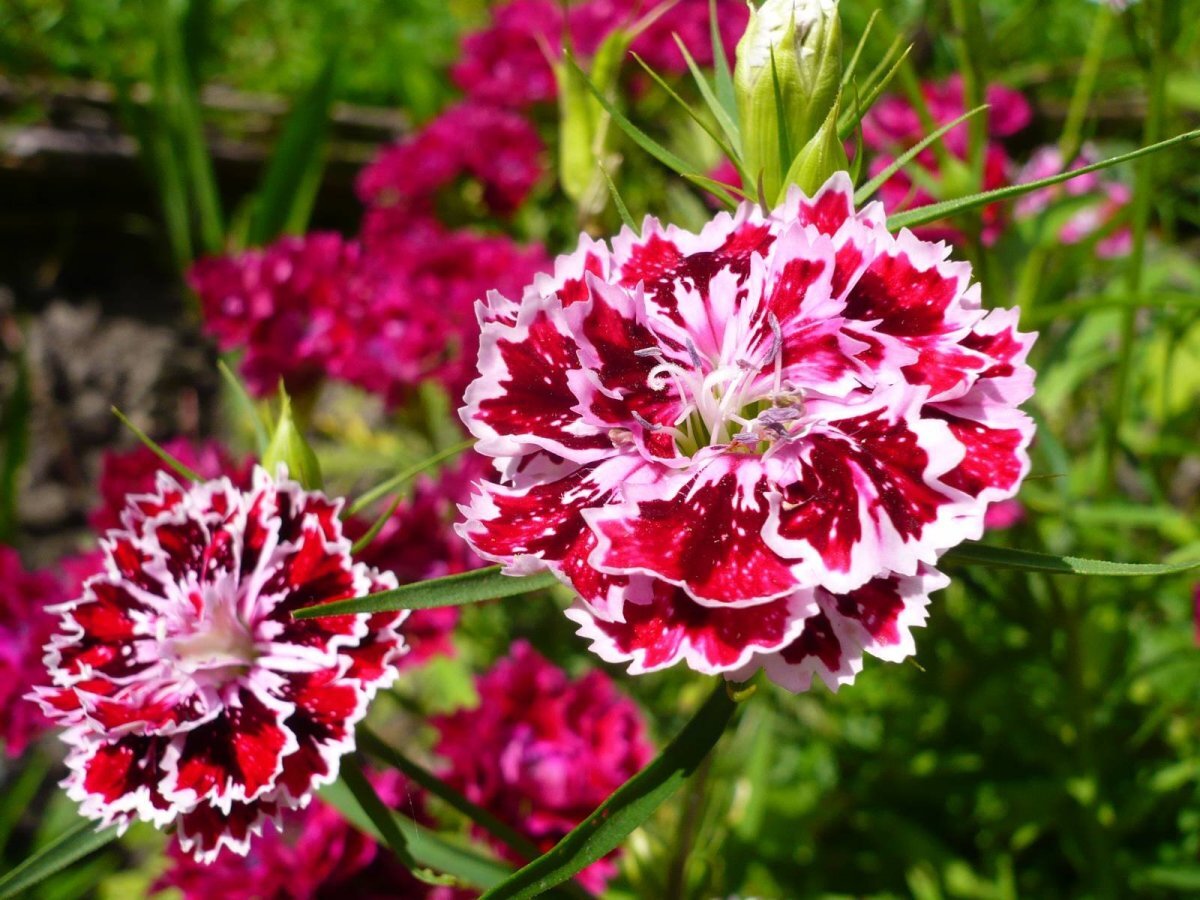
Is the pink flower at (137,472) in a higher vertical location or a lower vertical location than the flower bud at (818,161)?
lower

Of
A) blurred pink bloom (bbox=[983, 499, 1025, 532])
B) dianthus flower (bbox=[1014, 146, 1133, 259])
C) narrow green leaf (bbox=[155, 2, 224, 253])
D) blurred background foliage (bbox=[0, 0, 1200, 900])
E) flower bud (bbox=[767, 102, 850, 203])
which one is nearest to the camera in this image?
flower bud (bbox=[767, 102, 850, 203])

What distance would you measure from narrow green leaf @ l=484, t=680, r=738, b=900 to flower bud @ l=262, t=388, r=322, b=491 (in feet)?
1.13

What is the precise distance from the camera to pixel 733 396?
2.13 feet

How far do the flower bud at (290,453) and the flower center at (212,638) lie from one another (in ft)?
0.35

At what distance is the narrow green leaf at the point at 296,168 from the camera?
2.22m

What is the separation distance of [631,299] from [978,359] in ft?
0.66

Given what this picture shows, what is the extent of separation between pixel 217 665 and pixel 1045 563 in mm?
515

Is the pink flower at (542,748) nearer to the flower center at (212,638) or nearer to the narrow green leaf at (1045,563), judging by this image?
the flower center at (212,638)

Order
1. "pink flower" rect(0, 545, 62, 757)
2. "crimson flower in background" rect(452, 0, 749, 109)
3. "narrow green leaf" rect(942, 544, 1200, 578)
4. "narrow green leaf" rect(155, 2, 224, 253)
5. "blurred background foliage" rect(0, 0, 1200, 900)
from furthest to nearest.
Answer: "narrow green leaf" rect(155, 2, 224, 253), "crimson flower in background" rect(452, 0, 749, 109), "blurred background foliage" rect(0, 0, 1200, 900), "pink flower" rect(0, 545, 62, 757), "narrow green leaf" rect(942, 544, 1200, 578)

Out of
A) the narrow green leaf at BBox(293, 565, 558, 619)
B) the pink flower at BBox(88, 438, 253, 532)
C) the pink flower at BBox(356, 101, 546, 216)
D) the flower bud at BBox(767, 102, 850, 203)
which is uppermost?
the pink flower at BBox(356, 101, 546, 216)

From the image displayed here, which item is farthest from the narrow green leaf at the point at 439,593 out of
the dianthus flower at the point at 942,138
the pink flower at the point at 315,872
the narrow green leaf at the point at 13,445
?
the narrow green leaf at the point at 13,445

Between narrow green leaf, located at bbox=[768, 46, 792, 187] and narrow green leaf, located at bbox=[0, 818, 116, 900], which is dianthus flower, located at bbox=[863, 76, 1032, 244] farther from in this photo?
narrow green leaf, located at bbox=[0, 818, 116, 900]

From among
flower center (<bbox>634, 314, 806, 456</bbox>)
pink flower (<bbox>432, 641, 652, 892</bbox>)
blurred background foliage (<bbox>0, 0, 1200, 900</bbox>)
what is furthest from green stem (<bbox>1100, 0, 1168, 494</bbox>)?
pink flower (<bbox>432, 641, 652, 892</bbox>)

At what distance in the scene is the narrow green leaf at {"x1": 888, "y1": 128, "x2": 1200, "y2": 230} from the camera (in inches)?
21.5
